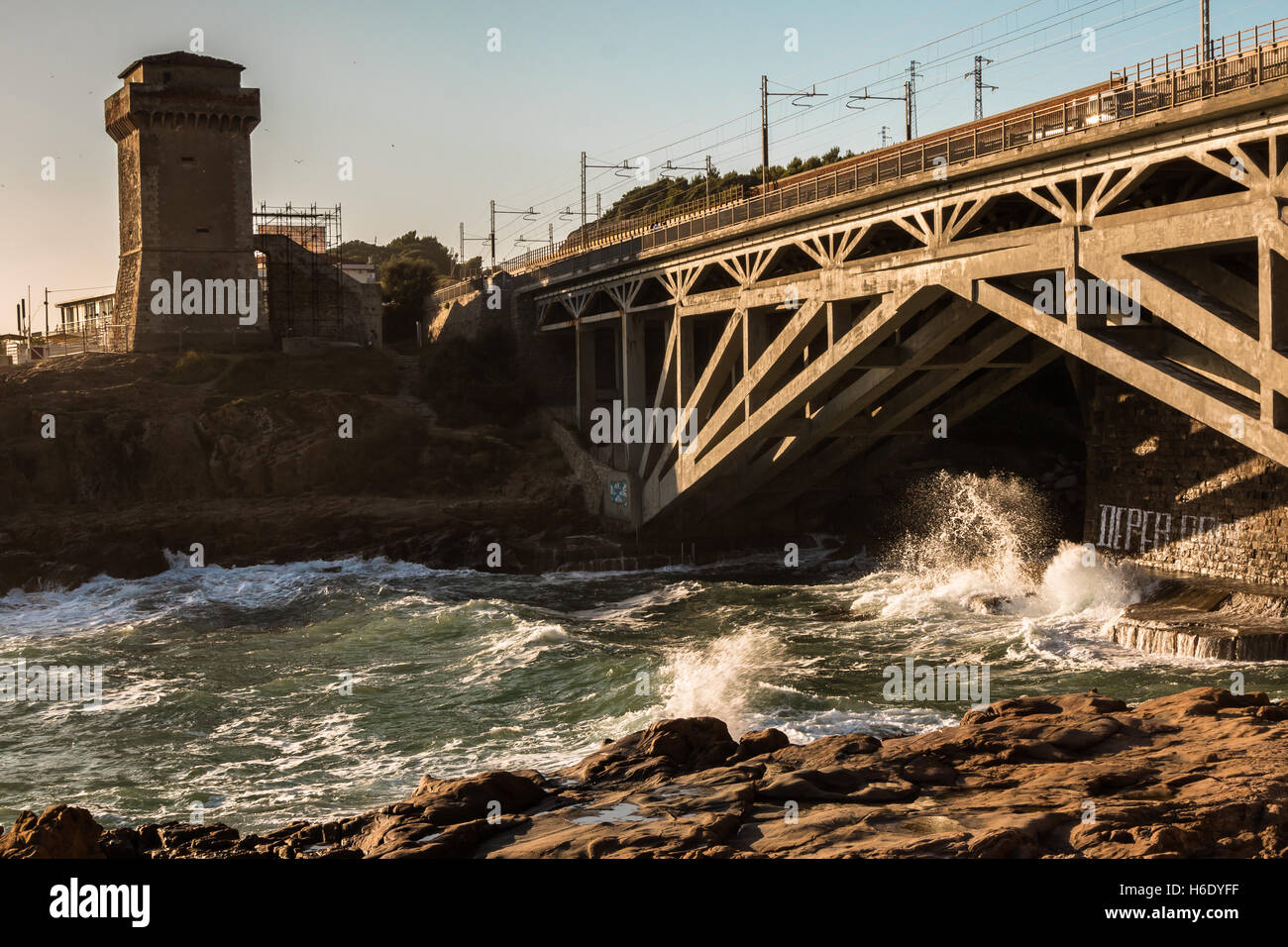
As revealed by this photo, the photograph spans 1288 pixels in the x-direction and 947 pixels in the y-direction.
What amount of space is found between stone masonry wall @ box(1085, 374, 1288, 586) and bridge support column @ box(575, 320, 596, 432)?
21.6m

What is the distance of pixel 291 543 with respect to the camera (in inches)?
1645

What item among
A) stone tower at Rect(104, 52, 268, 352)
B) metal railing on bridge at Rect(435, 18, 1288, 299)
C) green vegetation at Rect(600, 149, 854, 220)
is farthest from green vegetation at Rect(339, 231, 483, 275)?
metal railing on bridge at Rect(435, 18, 1288, 299)

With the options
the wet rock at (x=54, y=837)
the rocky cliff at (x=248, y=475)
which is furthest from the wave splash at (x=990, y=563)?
the wet rock at (x=54, y=837)

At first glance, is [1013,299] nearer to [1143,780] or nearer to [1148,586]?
[1148,586]

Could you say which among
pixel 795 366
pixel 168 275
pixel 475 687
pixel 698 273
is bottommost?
pixel 475 687

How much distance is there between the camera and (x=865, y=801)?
13359mm

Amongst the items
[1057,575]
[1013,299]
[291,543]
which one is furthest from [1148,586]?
[291,543]

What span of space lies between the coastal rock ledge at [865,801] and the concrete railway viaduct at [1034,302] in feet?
22.6

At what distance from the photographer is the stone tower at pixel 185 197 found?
57.5m

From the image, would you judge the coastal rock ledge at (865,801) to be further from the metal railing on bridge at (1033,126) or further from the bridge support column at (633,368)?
the bridge support column at (633,368)

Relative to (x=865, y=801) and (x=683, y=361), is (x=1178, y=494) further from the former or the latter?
(x=865, y=801)

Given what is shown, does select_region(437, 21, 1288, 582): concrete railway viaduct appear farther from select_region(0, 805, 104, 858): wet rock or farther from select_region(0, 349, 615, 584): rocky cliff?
select_region(0, 805, 104, 858): wet rock

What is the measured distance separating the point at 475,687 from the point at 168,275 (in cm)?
4153

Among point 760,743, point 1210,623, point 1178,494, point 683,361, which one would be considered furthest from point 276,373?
point 760,743
